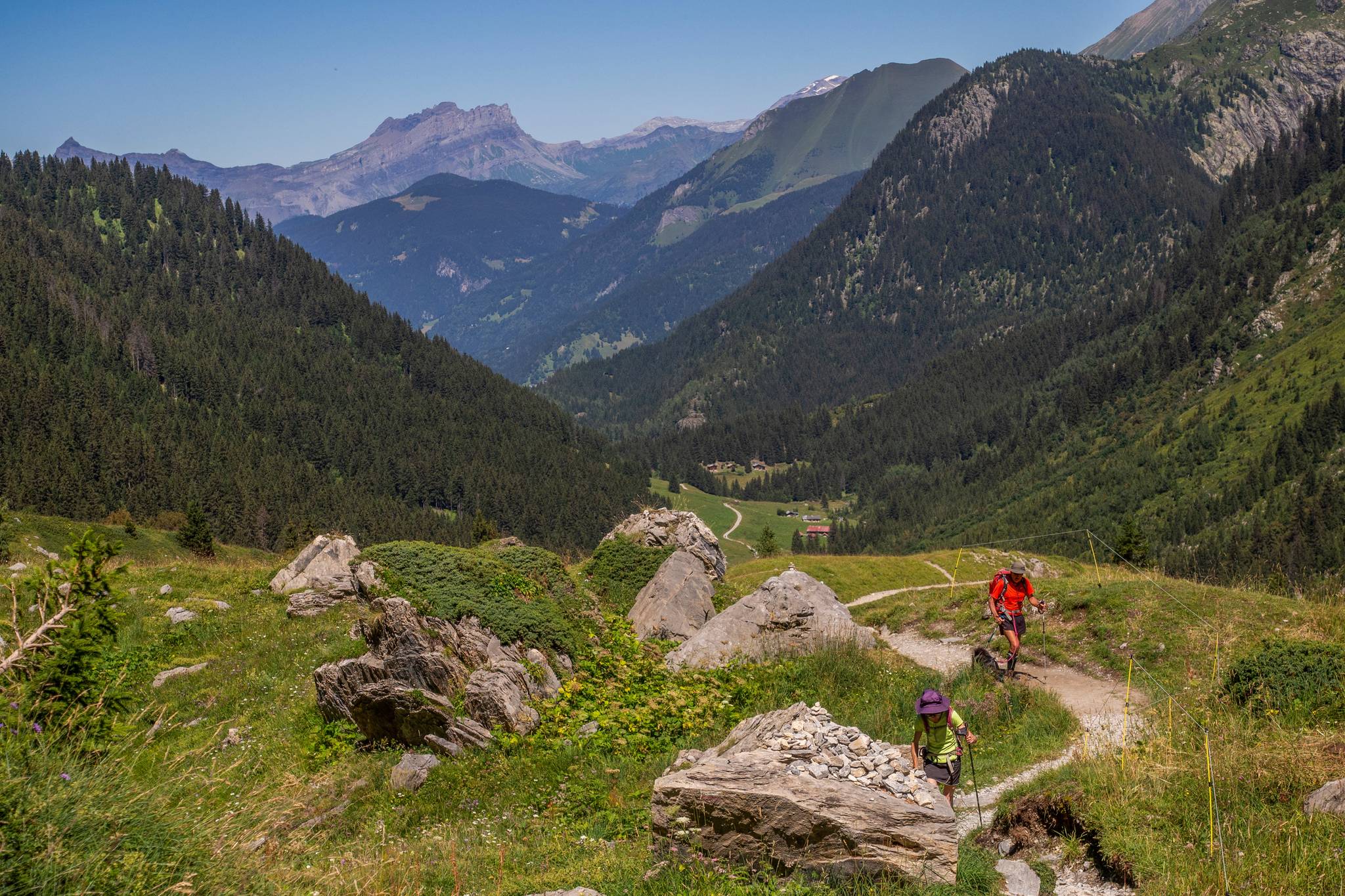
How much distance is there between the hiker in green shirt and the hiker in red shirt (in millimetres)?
7658

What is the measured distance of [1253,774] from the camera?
12.4 meters

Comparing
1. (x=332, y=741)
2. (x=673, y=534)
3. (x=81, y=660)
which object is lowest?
(x=673, y=534)

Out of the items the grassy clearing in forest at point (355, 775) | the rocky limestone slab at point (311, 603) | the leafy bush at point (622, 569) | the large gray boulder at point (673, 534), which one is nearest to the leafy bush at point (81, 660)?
the grassy clearing in forest at point (355, 775)

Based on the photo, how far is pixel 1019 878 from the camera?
38.7 feet

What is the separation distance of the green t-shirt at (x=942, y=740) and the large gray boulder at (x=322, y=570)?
19294 mm

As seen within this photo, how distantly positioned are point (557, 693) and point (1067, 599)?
17.4 metres

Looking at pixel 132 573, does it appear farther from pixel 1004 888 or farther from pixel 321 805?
pixel 1004 888

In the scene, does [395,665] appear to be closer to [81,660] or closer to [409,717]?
[409,717]

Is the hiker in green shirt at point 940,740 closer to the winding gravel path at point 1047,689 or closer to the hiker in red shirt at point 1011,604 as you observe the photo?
the winding gravel path at point 1047,689

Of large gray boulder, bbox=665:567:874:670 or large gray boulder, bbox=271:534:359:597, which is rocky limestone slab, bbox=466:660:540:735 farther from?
large gray boulder, bbox=271:534:359:597

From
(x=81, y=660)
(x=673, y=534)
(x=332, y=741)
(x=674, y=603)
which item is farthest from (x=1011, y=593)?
(x=81, y=660)

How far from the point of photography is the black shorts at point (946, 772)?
44.9 ft

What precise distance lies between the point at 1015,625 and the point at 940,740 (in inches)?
334

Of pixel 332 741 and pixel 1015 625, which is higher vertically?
pixel 332 741
